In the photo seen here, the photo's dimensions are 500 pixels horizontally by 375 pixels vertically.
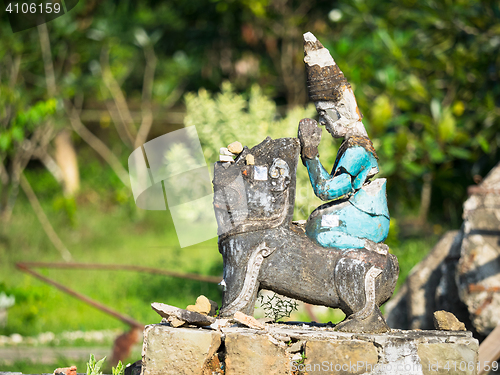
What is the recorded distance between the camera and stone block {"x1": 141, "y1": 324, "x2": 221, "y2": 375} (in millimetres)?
2832

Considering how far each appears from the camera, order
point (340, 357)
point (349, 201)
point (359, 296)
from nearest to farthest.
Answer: point (340, 357)
point (359, 296)
point (349, 201)

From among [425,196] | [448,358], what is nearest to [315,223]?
[448,358]

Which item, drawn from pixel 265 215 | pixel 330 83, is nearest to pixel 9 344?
pixel 265 215

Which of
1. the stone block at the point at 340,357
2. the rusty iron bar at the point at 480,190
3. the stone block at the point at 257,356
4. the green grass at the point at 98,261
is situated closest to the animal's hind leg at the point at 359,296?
the stone block at the point at 340,357

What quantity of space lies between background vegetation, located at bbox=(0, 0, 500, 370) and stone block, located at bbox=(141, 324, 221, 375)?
2.38 metres

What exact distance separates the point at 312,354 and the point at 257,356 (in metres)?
0.27

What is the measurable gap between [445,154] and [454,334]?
202 inches

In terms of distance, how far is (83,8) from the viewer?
11.7m

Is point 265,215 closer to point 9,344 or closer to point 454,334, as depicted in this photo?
point 454,334

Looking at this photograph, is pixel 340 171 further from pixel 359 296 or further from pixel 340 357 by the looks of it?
pixel 340 357

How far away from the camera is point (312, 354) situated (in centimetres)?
282

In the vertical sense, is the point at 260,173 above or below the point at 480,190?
above

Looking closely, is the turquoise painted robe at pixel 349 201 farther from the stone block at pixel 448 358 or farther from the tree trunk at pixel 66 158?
the tree trunk at pixel 66 158

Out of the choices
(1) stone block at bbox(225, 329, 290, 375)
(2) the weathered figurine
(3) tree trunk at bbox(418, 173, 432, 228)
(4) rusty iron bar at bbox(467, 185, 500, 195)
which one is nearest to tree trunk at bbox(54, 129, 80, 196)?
(3) tree trunk at bbox(418, 173, 432, 228)
